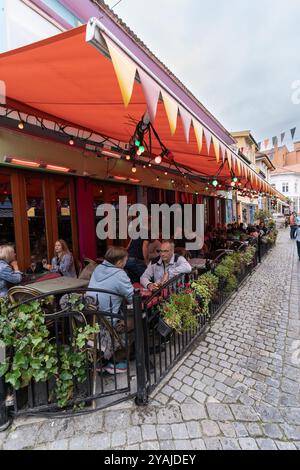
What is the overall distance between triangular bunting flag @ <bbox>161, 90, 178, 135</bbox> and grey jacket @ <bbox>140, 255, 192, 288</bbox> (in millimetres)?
2156

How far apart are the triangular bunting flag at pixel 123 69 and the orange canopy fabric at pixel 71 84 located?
257mm

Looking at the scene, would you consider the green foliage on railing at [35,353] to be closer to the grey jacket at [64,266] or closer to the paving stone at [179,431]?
the paving stone at [179,431]

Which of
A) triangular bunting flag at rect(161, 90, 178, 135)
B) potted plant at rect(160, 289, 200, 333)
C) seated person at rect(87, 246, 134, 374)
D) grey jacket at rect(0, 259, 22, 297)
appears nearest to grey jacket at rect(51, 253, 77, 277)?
grey jacket at rect(0, 259, 22, 297)

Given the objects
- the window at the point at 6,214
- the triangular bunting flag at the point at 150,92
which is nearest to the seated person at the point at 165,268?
the triangular bunting flag at the point at 150,92

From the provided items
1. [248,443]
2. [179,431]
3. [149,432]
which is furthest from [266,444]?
[149,432]

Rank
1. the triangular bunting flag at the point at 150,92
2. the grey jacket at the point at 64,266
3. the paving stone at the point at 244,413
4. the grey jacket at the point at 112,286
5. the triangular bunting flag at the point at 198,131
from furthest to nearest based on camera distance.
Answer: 1. the grey jacket at the point at 64,266
2. the grey jacket at the point at 112,286
3. the triangular bunting flag at the point at 198,131
4. the paving stone at the point at 244,413
5. the triangular bunting flag at the point at 150,92

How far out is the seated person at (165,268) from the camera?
3.59 metres

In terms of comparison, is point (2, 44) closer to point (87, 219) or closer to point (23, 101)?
point (23, 101)

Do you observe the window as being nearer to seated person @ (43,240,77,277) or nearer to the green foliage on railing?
seated person @ (43,240,77,277)

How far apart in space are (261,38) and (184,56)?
2.93m

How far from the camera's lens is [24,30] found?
398 cm

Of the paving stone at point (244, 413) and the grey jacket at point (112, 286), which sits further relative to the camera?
the grey jacket at point (112, 286)

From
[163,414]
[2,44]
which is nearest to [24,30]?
[2,44]
